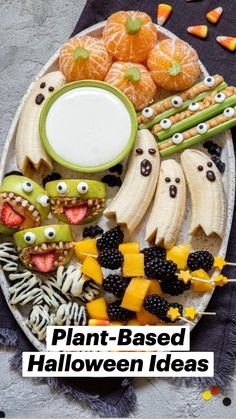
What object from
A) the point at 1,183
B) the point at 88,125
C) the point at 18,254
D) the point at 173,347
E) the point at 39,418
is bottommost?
the point at 39,418

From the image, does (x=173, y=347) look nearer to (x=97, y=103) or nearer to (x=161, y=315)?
(x=161, y=315)

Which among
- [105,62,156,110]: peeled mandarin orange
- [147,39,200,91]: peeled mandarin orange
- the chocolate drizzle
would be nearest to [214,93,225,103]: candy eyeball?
[147,39,200,91]: peeled mandarin orange

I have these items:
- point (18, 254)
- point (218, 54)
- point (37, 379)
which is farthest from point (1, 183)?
point (218, 54)

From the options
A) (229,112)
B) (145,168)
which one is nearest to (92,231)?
(145,168)

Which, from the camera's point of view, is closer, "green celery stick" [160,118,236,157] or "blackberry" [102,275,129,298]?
"blackberry" [102,275,129,298]

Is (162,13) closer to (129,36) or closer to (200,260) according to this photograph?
(129,36)

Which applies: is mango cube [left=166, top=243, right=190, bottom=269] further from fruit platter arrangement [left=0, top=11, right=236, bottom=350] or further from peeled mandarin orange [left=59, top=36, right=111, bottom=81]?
peeled mandarin orange [left=59, top=36, right=111, bottom=81]

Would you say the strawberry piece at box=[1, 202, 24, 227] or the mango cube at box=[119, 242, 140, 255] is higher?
the strawberry piece at box=[1, 202, 24, 227]
